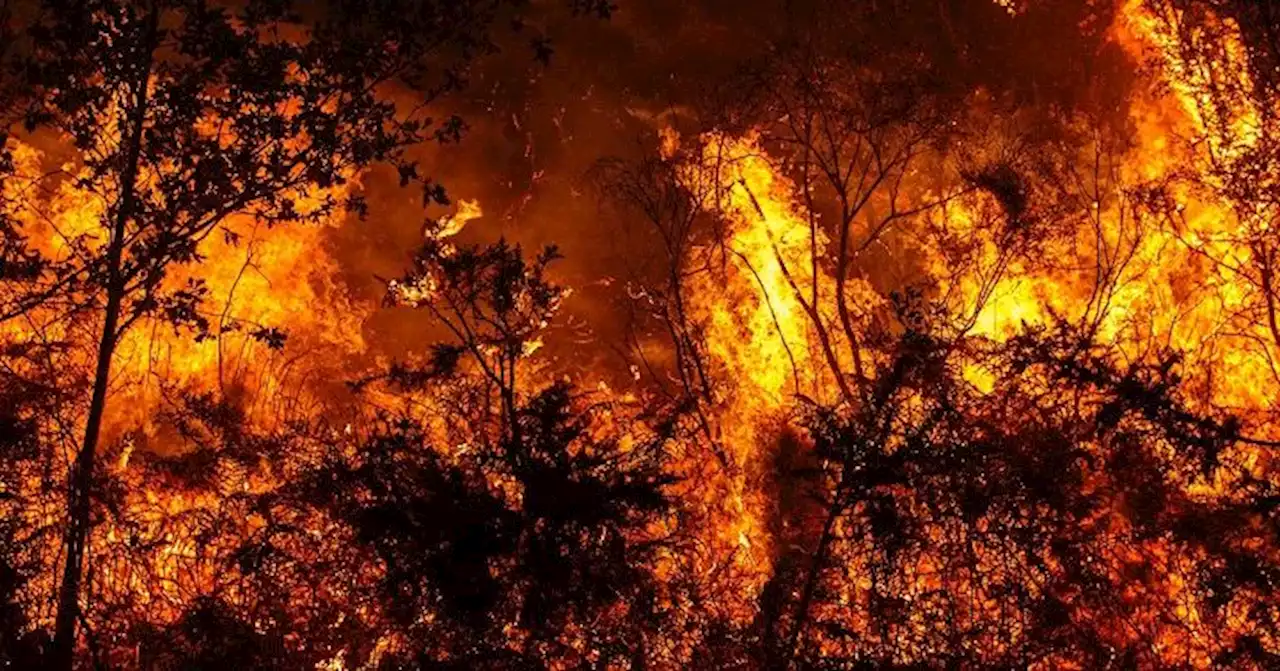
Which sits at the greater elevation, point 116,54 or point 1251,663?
point 116,54

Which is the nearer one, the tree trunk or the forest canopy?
the tree trunk

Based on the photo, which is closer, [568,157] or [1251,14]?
[1251,14]

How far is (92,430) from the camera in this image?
912 cm

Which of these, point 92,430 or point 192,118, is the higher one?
point 192,118

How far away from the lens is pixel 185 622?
9688mm

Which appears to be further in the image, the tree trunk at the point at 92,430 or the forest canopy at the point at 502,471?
the forest canopy at the point at 502,471

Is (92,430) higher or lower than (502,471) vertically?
lower

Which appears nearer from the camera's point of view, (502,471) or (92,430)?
(92,430)

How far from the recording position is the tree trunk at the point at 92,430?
340 inches

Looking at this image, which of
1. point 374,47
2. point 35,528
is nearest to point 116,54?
point 374,47

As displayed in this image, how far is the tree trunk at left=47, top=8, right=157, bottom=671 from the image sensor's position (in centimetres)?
862

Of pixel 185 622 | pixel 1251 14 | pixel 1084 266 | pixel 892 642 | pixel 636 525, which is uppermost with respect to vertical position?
pixel 1084 266

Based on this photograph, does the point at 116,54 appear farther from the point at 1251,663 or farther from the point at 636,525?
the point at 1251,663

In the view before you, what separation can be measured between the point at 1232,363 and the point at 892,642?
1378cm
